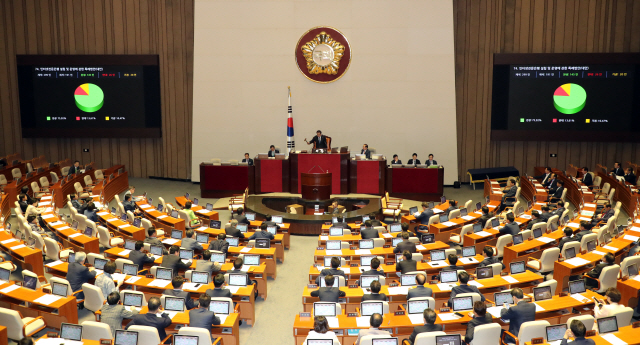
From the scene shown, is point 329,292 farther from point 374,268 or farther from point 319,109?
point 319,109

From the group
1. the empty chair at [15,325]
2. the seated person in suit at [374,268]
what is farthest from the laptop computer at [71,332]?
the seated person in suit at [374,268]

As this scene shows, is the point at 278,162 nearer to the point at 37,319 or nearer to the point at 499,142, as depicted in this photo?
the point at 499,142

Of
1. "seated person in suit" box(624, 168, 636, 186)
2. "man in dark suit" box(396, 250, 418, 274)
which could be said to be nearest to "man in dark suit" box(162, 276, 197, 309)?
"man in dark suit" box(396, 250, 418, 274)

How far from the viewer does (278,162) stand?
1867 centimetres

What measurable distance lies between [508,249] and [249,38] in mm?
13272

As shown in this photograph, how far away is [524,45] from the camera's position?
68.0 feet

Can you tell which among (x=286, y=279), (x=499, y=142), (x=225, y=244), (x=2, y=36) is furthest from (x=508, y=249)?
(x=2, y=36)

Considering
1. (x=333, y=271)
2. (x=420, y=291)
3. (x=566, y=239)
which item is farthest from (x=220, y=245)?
(x=566, y=239)

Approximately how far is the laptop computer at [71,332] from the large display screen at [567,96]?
17.3 m

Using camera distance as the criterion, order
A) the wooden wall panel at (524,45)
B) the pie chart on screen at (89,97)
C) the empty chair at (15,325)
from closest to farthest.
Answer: the empty chair at (15,325) → the wooden wall panel at (524,45) → the pie chart on screen at (89,97)

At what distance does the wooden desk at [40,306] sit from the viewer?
8391 mm

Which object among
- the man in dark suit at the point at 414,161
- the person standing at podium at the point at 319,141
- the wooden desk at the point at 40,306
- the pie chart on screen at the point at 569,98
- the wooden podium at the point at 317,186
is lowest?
the wooden desk at the point at 40,306

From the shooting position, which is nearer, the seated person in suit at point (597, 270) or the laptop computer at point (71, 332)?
the laptop computer at point (71, 332)

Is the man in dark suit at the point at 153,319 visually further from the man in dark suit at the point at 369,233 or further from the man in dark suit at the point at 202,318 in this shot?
the man in dark suit at the point at 369,233
